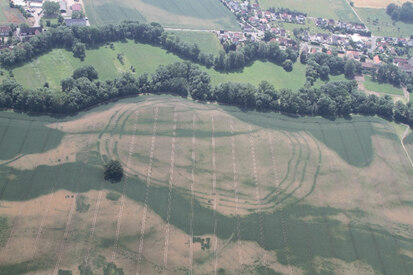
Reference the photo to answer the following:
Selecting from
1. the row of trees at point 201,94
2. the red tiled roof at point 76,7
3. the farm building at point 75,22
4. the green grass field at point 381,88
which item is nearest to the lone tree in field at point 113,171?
the row of trees at point 201,94

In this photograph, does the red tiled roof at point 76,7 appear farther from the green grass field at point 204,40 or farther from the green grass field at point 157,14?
the green grass field at point 204,40

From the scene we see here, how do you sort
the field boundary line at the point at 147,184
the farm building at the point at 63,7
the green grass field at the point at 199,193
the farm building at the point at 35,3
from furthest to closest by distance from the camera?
the farm building at the point at 35,3 < the farm building at the point at 63,7 < the green grass field at the point at 199,193 < the field boundary line at the point at 147,184

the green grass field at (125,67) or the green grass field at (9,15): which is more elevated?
the green grass field at (9,15)

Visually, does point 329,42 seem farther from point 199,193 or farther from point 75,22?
point 75,22

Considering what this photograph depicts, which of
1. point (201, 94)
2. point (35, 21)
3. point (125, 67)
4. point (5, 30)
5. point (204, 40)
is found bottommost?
point (201, 94)

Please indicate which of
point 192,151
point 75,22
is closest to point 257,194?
point 192,151

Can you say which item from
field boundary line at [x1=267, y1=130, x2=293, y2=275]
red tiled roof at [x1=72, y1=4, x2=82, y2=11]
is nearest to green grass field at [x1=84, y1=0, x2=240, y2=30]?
red tiled roof at [x1=72, y1=4, x2=82, y2=11]
